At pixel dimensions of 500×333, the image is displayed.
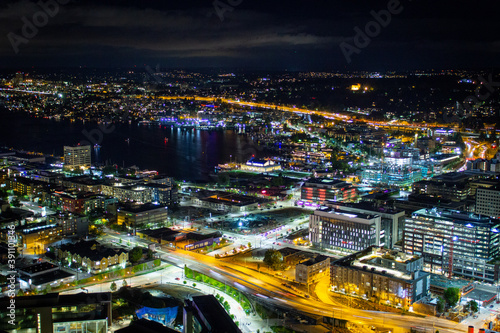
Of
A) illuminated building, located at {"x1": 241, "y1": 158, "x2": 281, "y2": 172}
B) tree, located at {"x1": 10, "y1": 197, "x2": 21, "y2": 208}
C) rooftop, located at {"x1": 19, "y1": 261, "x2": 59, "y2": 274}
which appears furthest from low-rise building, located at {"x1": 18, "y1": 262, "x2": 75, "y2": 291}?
illuminated building, located at {"x1": 241, "y1": 158, "x2": 281, "y2": 172}

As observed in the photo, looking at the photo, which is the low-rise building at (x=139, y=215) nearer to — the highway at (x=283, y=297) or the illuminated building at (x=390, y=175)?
the highway at (x=283, y=297)

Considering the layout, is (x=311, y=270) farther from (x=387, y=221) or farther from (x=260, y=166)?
(x=260, y=166)

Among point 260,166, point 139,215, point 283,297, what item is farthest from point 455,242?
point 260,166

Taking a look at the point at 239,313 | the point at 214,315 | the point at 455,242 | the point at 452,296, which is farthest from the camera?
the point at 455,242

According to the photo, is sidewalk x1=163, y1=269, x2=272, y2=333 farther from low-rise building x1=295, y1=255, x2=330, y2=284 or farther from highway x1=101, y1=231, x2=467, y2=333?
low-rise building x1=295, y1=255, x2=330, y2=284

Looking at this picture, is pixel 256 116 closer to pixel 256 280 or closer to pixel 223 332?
pixel 256 280

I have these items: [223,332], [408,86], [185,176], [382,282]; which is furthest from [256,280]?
[408,86]

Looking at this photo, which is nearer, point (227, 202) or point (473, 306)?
point (473, 306)
